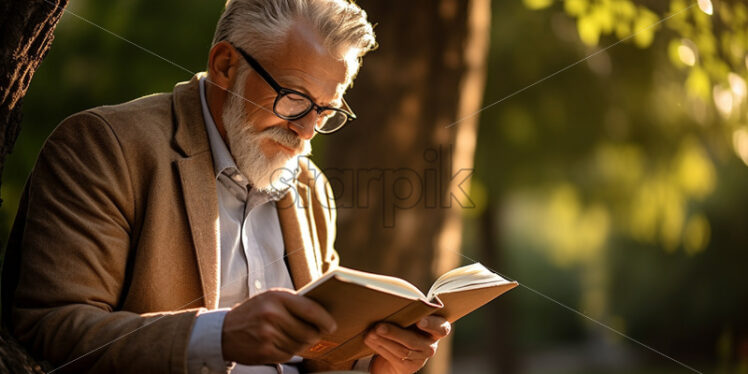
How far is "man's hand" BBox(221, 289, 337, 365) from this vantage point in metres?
1.87

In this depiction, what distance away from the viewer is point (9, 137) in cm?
209

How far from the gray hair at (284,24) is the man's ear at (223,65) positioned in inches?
1.5

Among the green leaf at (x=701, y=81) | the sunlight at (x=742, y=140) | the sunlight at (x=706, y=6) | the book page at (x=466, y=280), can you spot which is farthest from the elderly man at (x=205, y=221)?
the sunlight at (x=742, y=140)

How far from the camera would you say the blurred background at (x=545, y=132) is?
464 centimetres

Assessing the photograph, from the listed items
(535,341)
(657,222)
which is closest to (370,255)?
(657,222)

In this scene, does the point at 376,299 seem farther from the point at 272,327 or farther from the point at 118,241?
the point at 118,241

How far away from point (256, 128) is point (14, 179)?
12.6 ft

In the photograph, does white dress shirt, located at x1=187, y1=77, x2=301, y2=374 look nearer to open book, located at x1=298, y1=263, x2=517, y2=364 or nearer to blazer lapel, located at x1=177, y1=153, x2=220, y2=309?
blazer lapel, located at x1=177, y1=153, x2=220, y2=309

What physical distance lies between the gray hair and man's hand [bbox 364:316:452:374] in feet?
3.09

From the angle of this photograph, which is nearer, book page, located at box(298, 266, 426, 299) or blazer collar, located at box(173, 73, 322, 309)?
book page, located at box(298, 266, 426, 299)

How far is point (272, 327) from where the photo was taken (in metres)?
1.87

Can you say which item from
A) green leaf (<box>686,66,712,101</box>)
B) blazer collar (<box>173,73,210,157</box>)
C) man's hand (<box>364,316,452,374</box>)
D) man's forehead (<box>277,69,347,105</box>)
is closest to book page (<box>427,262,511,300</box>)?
man's hand (<box>364,316,452,374</box>)

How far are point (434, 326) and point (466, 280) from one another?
17cm

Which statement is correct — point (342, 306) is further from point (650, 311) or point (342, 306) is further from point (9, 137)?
point (650, 311)
